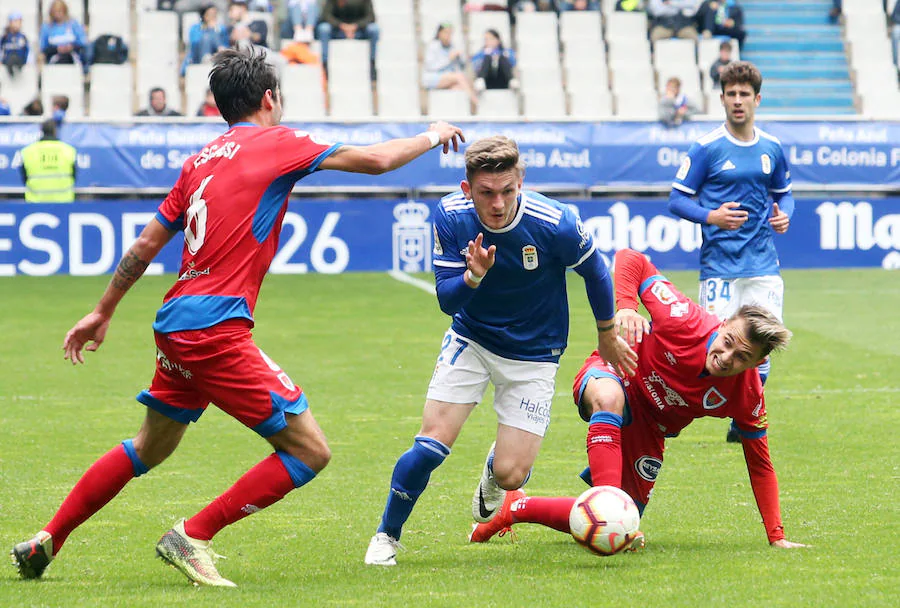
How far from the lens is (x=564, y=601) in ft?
16.3

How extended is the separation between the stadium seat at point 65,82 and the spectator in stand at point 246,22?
248 centimetres

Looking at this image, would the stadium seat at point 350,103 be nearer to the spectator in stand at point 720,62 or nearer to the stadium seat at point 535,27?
the stadium seat at point 535,27

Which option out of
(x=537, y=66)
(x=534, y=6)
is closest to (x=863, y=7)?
(x=534, y=6)

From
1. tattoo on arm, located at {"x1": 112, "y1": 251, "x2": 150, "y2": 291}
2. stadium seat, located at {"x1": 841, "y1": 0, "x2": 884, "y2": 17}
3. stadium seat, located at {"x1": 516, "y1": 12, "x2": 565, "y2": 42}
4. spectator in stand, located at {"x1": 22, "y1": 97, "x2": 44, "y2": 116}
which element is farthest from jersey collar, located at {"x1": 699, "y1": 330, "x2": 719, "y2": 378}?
stadium seat, located at {"x1": 841, "y1": 0, "x2": 884, "y2": 17}

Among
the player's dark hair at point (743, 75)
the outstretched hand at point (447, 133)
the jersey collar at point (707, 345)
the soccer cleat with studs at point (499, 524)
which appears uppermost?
the player's dark hair at point (743, 75)

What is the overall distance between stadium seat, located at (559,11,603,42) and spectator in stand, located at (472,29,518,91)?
2.05 m

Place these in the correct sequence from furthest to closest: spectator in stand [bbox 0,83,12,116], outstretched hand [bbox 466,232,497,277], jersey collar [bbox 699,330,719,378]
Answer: spectator in stand [bbox 0,83,12,116]
jersey collar [bbox 699,330,719,378]
outstretched hand [bbox 466,232,497,277]

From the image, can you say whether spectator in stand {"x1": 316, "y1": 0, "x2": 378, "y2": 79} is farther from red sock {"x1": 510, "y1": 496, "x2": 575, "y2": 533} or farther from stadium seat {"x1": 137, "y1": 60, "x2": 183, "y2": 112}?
red sock {"x1": 510, "y1": 496, "x2": 575, "y2": 533}

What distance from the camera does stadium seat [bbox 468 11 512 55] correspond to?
24.5 meters

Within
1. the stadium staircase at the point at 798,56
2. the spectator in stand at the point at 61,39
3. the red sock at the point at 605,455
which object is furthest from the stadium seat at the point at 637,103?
the red sock at the point at 605,455

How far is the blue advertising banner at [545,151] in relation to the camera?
19.9m

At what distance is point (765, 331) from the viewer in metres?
5.57

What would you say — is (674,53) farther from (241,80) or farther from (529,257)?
(241,80)

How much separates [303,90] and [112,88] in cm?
301
